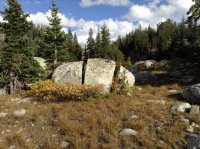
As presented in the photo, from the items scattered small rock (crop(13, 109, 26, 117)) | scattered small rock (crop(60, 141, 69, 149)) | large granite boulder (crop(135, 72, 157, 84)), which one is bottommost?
scattered small rock (crop(60, 141, 69, 149))

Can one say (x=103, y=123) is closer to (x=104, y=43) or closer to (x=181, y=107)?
(x=181, y=107)

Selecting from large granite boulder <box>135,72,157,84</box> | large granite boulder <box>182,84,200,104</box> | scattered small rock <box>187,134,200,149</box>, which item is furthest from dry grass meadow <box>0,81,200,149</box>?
large granite boulder <box>135,72,157,84</box>

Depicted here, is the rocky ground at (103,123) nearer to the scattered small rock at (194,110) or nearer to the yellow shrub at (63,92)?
the scattered small rock at (194,110)

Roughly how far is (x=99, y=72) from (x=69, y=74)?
2.50 metres

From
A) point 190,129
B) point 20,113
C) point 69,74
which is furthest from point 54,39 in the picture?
point 190,129

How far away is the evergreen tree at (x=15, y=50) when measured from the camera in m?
22.0

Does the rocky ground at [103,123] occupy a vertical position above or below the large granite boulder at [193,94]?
below

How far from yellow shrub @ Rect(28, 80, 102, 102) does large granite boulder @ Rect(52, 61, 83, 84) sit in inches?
92.9

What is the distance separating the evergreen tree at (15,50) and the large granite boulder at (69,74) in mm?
1868

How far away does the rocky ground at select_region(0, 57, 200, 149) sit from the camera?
11.6m

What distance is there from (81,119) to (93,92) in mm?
4386

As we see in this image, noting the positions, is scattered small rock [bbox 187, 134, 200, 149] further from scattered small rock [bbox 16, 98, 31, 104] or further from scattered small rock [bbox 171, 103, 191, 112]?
scattered small rock [bbox 16, 98, 31, 104]

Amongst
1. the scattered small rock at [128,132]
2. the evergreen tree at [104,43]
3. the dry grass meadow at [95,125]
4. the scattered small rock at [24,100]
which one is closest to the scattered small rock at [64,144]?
the dry grass meadow at [95,125]

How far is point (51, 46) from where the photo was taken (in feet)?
117
